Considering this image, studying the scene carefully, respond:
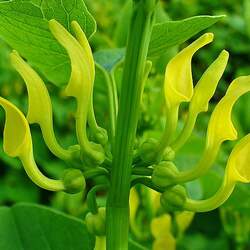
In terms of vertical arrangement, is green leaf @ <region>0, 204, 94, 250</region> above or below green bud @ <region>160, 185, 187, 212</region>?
below

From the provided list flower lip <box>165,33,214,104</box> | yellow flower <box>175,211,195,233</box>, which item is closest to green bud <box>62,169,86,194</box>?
flower lip <box>165,33,214,104</box>

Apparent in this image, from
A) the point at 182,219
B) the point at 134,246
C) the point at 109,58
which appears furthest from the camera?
the point at 182,219

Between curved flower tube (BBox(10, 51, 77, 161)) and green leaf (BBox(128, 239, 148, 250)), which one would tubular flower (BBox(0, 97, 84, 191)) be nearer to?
curved flower tube (BBox(10, 51, 77, 161))

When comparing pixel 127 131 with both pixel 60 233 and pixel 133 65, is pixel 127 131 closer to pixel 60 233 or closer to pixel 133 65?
pixel 133 65

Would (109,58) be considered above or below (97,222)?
above

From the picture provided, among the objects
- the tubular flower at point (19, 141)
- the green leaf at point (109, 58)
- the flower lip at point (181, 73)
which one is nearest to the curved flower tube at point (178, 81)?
the flower lip at point (181, 73)

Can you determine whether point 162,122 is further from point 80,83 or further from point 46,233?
point 80,83

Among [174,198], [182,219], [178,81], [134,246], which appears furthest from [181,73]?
[182,219]
